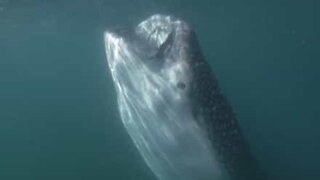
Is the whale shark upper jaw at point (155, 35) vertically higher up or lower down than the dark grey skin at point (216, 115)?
higher up

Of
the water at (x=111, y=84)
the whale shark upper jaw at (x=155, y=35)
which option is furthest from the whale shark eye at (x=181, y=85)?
the water at (x=111, y=84)

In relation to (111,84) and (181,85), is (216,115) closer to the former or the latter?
(181,85)

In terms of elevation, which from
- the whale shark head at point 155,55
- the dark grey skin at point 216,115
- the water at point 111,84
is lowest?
the dark grey skin at point 216,115

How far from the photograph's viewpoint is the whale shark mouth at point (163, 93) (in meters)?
5.25

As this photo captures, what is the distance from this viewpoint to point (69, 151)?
144 feet

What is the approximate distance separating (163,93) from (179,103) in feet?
1.44

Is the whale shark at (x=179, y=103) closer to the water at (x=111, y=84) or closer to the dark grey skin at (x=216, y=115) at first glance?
the dark grey skin at (x=216, y=115)

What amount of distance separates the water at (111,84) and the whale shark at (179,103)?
144 inches

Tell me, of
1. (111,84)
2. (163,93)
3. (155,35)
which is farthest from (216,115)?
(111,84)

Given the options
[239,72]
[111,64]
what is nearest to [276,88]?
[239,72]

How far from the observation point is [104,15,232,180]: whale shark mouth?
5246 mm

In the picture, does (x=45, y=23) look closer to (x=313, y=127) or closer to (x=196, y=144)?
(x=196, y=144)

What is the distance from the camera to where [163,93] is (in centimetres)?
581

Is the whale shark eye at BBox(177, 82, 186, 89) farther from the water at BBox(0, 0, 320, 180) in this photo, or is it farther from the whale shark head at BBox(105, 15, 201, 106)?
the water at BBox(0, 0, 320, 180)
